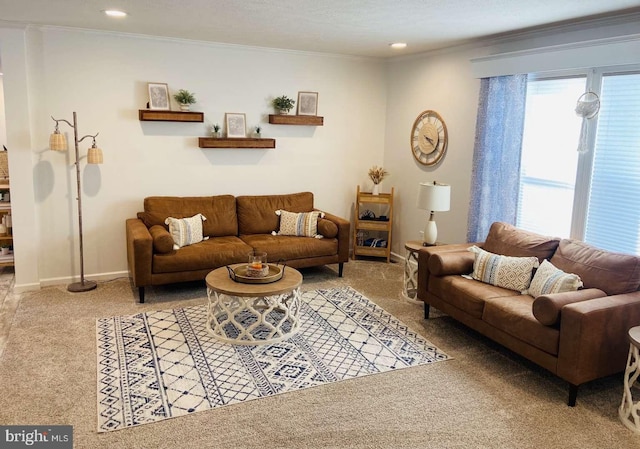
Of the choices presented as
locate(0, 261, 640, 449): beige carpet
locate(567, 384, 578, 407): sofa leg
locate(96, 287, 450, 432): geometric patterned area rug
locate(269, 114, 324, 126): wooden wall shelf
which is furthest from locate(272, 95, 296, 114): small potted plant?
locate(567, 384, 578, 407): sofa leg

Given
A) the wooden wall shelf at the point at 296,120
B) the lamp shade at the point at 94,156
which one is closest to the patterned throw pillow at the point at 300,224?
the wooden wall shelf at the point at 296,120

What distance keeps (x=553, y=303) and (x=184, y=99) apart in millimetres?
3888

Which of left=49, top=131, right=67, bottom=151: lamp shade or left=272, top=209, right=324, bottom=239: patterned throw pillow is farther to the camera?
left=272, top=209, right=324, bottom=239: patterned throw pillow

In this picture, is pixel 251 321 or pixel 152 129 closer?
pixel 251 321

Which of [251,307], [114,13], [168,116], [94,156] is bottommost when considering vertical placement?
[251,307]

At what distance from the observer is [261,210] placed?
18.0 feet

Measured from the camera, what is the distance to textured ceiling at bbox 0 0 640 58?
339cm

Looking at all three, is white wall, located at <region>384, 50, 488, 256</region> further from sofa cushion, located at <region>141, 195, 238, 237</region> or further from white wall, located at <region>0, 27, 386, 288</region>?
sofa cushion, located at <region>141, 195, 238, 237</region>

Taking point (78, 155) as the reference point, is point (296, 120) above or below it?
above

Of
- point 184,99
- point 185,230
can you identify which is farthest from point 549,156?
point 184,99

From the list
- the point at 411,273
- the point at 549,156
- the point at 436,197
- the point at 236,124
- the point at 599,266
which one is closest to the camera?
the point at 599,266

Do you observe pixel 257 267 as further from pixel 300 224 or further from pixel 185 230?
pixel 300 224

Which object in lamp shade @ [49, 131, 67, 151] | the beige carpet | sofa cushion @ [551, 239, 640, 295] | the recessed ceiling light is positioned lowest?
the beige carpet

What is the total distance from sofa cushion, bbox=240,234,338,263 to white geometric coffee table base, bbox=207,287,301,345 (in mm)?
878
